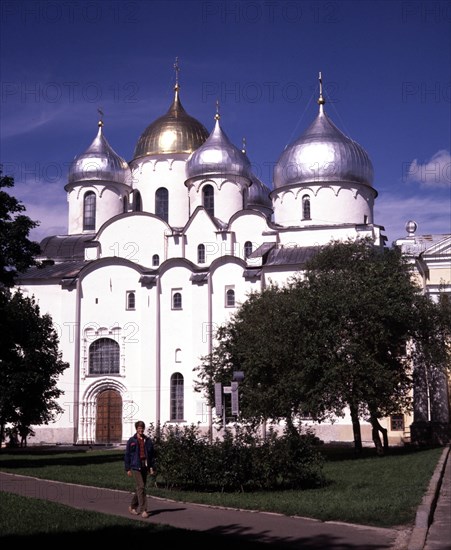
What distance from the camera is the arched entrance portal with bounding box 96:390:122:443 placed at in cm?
4397

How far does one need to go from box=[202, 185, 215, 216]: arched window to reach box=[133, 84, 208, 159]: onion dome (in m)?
3.81

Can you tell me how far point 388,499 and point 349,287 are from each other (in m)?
14.7

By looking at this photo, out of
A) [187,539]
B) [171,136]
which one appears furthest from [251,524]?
[171,136]

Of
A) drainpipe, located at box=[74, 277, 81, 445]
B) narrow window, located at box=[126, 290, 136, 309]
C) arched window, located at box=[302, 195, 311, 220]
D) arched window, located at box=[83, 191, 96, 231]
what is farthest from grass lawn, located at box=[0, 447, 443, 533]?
arched window, located at box=[83, 191, 96, 231]

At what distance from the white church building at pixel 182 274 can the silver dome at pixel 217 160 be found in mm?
68

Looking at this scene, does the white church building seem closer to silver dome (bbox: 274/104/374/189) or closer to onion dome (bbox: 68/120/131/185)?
silver dome (bbox: 274/104/374/189)

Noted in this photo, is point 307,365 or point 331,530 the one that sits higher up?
point 307,365

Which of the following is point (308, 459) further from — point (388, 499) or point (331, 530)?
point (331, 530)

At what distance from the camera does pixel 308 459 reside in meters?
16.4

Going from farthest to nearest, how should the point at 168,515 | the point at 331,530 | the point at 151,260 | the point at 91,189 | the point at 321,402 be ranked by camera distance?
the point at 91,189 < the point at 151,260 < the point at 321,402 < the point at 168,515 < the point at 331,530

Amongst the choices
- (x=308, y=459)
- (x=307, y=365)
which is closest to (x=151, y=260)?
(x=307, y=365)

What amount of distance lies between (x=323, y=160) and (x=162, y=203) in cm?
1093

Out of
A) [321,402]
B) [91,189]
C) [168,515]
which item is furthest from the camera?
[91,189]

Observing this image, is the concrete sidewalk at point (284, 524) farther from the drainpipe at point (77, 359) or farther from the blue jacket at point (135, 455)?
the drainpipe at point (77, 359)
